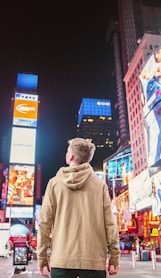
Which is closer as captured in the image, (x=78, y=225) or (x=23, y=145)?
(x=78, y=225)

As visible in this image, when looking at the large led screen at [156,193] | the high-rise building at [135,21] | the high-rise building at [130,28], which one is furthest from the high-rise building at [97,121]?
the large led screen at [156,193]

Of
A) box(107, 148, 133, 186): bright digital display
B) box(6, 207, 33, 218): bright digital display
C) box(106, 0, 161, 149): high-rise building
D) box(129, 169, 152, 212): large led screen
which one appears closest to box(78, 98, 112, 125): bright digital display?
box(106, 0, 161, 149): high-rise building

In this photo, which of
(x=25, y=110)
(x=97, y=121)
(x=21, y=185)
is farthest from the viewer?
(x=97, y=121)

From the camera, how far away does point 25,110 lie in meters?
79.9

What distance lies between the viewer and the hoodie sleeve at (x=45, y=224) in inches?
110

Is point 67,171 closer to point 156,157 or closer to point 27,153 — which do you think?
point 156,157

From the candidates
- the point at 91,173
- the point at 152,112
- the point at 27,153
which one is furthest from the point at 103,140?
the point at 91,173

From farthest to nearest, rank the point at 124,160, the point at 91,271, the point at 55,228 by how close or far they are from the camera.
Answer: the point at 124,160 → the point at 55,228 → the point at 91,271

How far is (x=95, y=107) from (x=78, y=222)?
169m

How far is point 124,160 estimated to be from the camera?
288 feet

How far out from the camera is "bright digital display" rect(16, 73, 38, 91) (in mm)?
91188

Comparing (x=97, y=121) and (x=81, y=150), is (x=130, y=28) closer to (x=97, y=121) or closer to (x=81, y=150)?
(x=97, y=121)

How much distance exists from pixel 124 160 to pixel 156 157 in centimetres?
4411

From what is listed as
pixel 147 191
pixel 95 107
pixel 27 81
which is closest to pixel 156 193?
pixel 147 191
